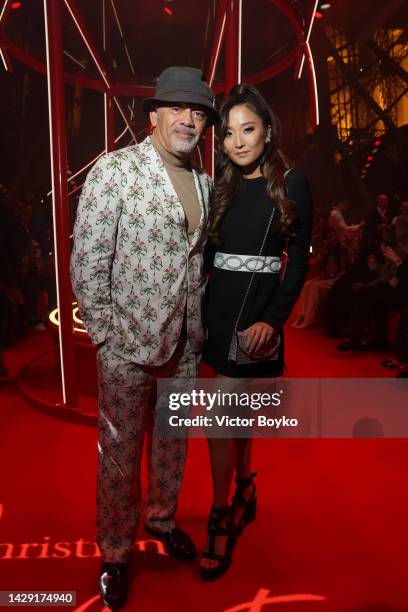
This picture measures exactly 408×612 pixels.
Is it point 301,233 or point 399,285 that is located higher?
point 301,233

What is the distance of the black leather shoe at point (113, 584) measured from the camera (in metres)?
1.60

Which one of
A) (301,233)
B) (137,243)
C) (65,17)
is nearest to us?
(137,243)

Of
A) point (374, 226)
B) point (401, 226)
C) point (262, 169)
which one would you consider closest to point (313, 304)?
point (374, 226)

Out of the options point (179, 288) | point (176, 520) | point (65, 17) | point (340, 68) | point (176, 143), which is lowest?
point (176, 520)

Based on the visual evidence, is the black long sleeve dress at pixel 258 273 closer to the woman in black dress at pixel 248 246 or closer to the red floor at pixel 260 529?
the woman in black dress at pixel 248 246

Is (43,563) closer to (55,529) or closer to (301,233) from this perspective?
(55,529)

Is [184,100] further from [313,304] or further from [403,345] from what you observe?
[313,304]

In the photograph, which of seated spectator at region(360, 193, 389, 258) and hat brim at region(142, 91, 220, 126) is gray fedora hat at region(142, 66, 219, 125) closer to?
hat brim at region(142, 91, 220, 126)

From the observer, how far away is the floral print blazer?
1522 mm

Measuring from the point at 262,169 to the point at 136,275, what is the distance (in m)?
0.58

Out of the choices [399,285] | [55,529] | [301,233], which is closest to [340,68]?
[399,285]

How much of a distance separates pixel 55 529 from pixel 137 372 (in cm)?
85

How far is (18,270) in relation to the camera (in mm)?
4793

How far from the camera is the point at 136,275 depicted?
1.57 metres
